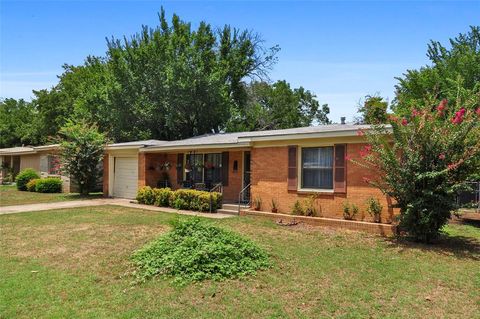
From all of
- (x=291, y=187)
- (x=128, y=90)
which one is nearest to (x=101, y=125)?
(x=128, y=90)

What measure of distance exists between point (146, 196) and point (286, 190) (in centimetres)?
738

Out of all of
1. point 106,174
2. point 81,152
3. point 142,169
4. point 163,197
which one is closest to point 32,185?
point 81,152

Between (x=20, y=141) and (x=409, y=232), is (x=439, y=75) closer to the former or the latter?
(x=409, y=232)

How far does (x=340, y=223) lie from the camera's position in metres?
Answer: 11.7

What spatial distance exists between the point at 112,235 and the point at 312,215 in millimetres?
5959

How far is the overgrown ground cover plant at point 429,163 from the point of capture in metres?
9.02

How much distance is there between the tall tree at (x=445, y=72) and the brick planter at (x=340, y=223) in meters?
11.8

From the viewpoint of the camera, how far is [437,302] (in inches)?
231

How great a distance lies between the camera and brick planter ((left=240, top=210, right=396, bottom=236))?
35.6 ft

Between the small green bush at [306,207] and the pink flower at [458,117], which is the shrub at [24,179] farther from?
the pink flower at [458,117]

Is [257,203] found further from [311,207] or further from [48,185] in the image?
[48,185]

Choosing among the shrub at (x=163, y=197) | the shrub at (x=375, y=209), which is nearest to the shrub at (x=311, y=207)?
the shrub at (x=375, y=209)

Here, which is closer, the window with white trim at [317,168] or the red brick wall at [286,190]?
the red brick wall at [286,190]

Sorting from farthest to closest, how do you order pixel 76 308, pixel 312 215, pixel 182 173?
pixel 182 173, pixel 312 215, pixel 76 308
